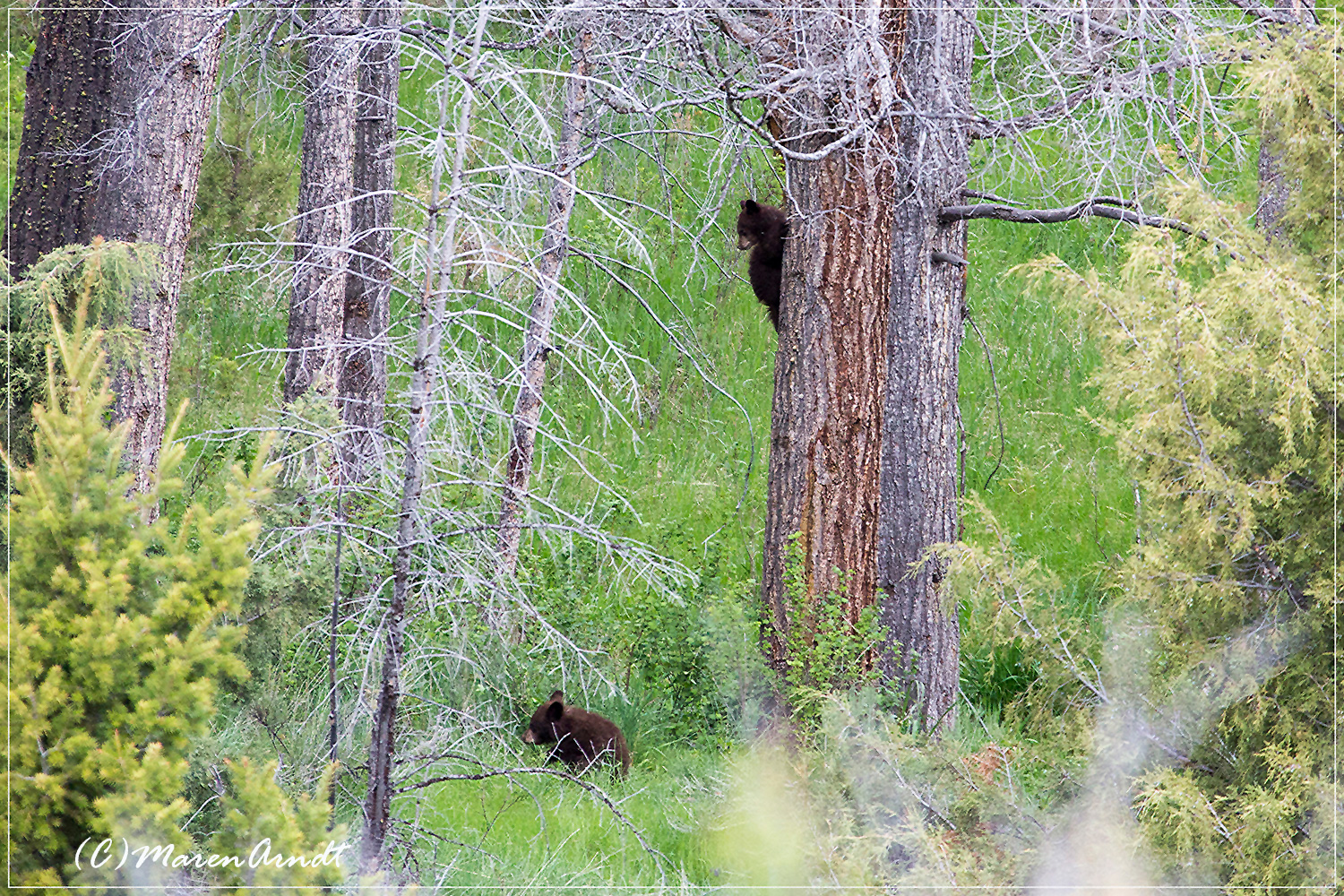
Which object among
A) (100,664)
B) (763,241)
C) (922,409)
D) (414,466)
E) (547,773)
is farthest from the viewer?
(922,409)

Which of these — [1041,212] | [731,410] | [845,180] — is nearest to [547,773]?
[845,180]

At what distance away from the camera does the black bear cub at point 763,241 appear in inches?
254

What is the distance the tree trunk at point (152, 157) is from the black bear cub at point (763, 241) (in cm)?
290

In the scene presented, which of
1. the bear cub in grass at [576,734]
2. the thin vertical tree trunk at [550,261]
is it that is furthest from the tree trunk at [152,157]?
the bear cub in grass at [576,734]

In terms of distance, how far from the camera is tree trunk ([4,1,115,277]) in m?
5.67

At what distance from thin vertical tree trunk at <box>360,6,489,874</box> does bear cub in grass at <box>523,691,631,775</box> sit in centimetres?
253

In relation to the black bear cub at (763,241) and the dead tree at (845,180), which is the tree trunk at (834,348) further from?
the black bear cub at (763,241)

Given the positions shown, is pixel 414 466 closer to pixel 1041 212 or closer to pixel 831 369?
pixel 831 369

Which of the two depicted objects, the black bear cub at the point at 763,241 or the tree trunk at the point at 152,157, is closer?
the tree trunk at the point at 152,157

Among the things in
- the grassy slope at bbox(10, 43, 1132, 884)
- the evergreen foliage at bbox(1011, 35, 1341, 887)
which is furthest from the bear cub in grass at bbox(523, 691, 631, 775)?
the evergreen foliage at bbox(1011, 35, 1341, 887)

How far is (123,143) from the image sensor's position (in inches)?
222

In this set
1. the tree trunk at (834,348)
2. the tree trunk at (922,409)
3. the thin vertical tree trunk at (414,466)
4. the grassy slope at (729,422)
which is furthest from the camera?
the grassy slope at (729,422)

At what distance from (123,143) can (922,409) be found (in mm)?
4646

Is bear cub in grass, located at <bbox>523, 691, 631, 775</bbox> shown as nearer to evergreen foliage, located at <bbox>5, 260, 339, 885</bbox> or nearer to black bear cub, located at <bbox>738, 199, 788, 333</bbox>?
black bear cub, located at <bbox>738, 199, 788, 333</bbox>
